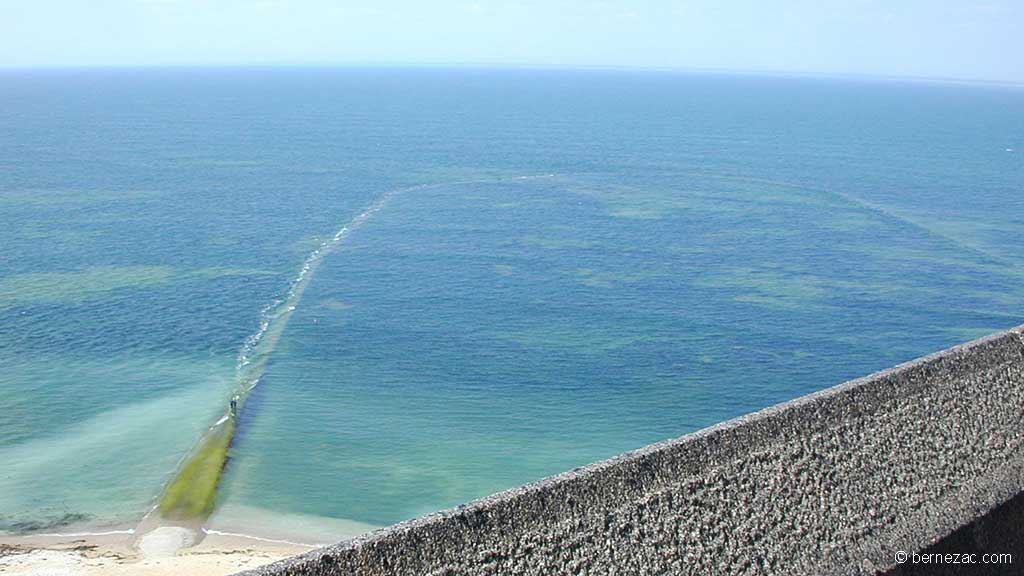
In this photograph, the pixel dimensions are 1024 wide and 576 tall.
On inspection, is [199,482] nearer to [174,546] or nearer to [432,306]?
[174,546]

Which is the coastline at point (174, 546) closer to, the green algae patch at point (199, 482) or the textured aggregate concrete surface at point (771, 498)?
the green algae patch at point (199, 482)

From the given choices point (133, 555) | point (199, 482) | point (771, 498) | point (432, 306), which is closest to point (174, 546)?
point (133, 555)

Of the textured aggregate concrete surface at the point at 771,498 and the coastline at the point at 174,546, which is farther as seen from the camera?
Result: the coastline at the point at 174,546

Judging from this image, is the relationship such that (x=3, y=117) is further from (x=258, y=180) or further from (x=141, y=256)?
(x=141, y=256)

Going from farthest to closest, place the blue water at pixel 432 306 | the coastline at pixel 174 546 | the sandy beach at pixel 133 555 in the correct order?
the blue water at pixel 432 306, the coastline at pixel 174 546, the sandy beach at pixel 133 555

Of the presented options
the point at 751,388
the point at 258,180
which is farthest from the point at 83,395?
the point at 258,180

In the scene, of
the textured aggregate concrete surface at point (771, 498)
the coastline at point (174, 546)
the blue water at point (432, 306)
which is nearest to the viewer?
the textured aggregate concrete surface at point (771, 498)

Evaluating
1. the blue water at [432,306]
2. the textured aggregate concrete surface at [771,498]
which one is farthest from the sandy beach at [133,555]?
the textured aggregate concrete surface at [771,498]

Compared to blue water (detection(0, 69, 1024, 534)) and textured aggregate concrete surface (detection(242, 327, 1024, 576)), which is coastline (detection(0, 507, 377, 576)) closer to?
blue water (detection(0, 69, 1024, 534))

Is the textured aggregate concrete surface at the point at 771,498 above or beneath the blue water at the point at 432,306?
above
